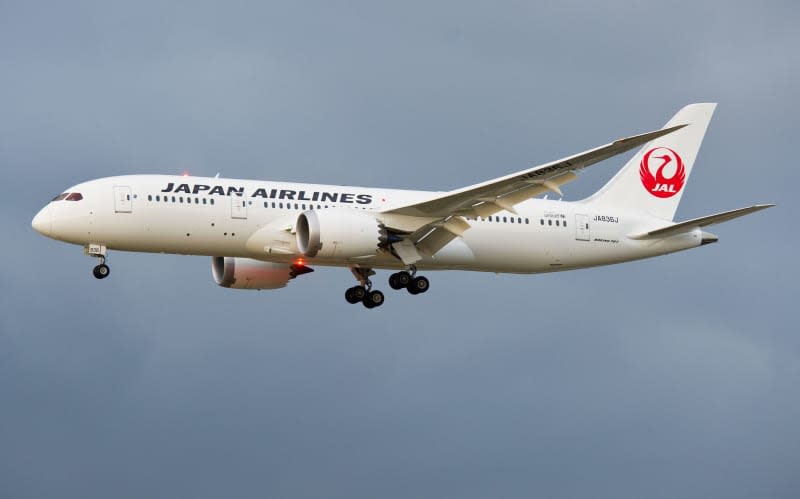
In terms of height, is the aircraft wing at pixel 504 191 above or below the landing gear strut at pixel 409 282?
above

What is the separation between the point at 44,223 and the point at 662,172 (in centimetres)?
2507

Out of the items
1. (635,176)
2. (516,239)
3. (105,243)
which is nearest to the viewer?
(105,243)

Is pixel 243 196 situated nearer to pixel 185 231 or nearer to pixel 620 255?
pixel 185 231

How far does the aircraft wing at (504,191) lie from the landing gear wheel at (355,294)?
457 centimetres

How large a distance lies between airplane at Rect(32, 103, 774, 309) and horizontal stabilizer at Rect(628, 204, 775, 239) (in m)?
0.06

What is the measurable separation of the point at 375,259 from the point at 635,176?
497 inches

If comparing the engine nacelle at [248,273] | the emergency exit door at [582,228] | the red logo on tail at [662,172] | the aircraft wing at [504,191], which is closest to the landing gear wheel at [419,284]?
the aircraft wing at [504,191]

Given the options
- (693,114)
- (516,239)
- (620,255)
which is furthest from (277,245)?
(693,114)

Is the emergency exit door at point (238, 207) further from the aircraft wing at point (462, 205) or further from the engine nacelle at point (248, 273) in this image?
the engine nacelle at point (248, 273)

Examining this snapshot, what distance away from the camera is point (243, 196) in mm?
55031

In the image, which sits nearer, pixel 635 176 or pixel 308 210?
pixel 308 210

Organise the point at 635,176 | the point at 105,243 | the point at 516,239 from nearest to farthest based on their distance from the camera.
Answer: the point at 105,243 → the point at 516,239 → the point at 635,176

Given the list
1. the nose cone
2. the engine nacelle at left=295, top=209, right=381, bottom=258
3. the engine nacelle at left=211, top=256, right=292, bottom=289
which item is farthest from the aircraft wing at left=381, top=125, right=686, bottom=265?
the nose cone

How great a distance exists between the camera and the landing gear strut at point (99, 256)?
54.2 meters
